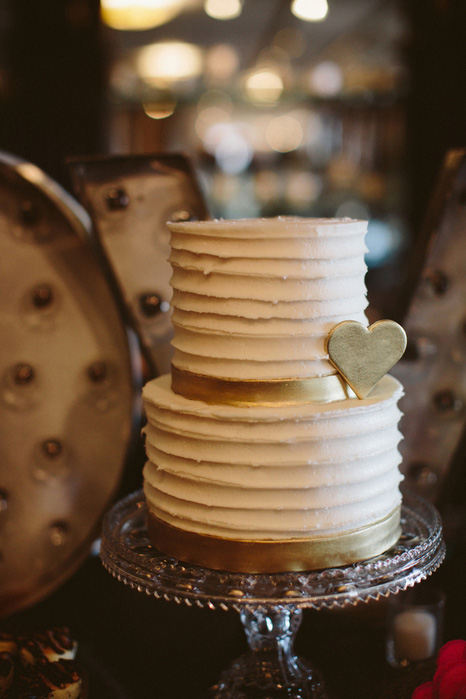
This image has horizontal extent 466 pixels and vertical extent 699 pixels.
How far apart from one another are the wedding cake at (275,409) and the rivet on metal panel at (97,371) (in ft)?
1.50

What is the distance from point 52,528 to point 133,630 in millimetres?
263

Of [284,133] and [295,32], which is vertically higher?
[295,32]

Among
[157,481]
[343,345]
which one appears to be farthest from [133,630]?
[343,345]

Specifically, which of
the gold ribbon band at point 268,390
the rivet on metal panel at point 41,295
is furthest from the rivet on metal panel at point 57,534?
the gold ribbon band at point 268,390

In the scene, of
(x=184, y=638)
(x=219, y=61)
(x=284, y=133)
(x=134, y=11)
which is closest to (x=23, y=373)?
(x=184, y=638)

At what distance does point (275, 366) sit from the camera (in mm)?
1065

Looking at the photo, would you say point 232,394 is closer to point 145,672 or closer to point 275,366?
point 275,366

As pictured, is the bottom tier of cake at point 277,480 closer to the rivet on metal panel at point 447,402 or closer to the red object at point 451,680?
the red object at point 451,680

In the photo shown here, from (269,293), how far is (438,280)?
2.01 ft

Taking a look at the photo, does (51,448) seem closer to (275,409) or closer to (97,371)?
(97,371)

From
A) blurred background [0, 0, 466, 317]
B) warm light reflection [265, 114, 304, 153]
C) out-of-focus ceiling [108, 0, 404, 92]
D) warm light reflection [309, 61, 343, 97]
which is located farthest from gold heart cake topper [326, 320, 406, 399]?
warm light reflection [265, 114, 304, 153]

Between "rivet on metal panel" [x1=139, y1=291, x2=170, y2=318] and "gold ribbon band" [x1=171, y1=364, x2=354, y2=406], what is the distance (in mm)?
416

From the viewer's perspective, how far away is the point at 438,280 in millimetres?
1533

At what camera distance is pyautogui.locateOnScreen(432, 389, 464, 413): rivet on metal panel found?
5.10 ft
